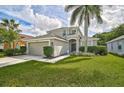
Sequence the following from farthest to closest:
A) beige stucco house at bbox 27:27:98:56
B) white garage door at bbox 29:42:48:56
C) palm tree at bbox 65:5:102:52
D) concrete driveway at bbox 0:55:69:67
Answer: beige stucco house at bbox 27:27:98:56
white garage door at bbox 29:42:48:56
concrete driveway at bbox 0:55:69:67
palm tree at bbox 65:5:102:52

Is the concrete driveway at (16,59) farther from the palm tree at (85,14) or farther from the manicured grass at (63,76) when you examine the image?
the palm tree at (85,14)

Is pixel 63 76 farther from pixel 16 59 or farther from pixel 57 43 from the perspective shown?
pixel 57 43

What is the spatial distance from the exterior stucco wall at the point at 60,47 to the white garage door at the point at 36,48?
2.89 ft

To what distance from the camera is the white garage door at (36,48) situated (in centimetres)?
839

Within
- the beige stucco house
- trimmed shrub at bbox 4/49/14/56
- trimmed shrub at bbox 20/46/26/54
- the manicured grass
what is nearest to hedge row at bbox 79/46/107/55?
the beige stucco house

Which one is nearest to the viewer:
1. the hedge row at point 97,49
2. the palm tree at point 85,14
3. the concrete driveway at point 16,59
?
the palm tree at point 85,14

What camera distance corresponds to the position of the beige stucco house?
28.5 feet

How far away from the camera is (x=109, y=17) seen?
6.88m

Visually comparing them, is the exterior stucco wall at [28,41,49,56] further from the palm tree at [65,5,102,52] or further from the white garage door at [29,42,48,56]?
the palm tree at [65,5,102,52]

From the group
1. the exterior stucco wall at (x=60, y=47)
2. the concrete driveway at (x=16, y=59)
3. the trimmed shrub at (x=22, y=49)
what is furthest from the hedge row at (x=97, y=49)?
the trimmed shrub at (x=22, y=49)

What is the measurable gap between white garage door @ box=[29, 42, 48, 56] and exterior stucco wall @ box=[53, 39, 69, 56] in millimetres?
881

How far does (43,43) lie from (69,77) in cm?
403

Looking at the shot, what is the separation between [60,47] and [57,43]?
588 mm
